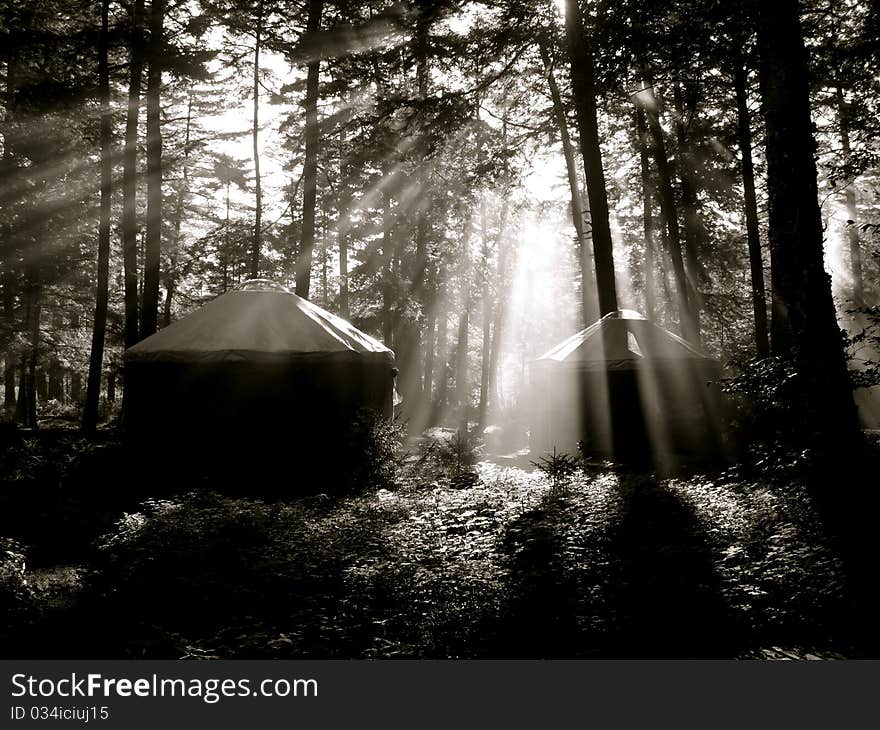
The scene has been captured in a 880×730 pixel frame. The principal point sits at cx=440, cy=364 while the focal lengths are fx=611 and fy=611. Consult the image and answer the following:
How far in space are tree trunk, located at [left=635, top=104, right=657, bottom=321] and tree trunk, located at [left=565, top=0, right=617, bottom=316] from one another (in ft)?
16.6

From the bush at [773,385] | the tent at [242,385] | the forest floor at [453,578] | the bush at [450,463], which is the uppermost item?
the tent at [242,385]

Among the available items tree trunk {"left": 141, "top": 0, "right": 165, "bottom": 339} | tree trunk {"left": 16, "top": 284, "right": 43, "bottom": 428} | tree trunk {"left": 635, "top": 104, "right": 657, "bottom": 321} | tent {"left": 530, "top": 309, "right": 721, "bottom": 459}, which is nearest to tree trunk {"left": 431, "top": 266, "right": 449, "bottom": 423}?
tree trunk {"left": 635, "top": 104, "right": 657, "bottom": 321}

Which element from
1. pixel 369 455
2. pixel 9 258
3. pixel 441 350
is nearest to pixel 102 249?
pixel 9 258

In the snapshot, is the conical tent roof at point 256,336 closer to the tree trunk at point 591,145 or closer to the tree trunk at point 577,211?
the tree trunk at point 591,145

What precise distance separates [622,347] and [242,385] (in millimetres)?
7140

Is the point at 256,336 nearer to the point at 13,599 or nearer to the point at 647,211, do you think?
the point at 13,599

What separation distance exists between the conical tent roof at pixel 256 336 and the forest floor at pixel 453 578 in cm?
330

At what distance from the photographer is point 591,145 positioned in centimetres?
1316

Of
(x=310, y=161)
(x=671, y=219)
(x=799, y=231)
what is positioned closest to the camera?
(x=799, y=231)

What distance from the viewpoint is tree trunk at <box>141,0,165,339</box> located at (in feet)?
44.0

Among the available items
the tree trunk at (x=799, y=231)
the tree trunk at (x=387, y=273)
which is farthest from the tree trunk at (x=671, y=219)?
the tree trunk at (x=799, y=231)

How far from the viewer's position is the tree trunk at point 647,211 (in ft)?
60.1
